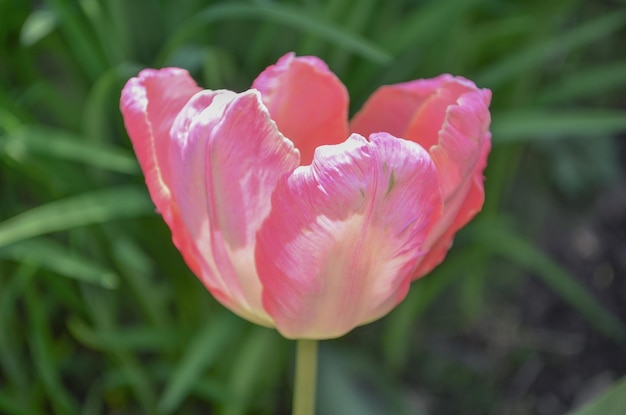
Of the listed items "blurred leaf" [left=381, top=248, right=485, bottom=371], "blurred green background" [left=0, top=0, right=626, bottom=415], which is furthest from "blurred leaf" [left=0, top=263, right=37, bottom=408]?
"blurred leaf" [left=381, top=248, right=485, bottom=371]

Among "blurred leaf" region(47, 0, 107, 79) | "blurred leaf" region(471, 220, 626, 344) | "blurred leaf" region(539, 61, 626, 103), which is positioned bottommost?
"blurred leaf" region(471, 220, 626, 344)

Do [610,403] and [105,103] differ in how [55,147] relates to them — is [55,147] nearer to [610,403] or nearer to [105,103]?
[105,103]

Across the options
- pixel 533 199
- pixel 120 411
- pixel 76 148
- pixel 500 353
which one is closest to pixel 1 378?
pixel 120 411

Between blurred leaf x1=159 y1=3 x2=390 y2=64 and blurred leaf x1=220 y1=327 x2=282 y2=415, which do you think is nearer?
blurred leaf x1=159 y1=3 x2=390 y2=64

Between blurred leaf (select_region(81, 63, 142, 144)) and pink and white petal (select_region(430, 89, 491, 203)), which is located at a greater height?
pink and white petal (select_region(430, 89, 491, 203))

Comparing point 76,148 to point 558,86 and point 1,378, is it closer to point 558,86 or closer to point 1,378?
point 1,378

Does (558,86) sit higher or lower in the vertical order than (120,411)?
higher

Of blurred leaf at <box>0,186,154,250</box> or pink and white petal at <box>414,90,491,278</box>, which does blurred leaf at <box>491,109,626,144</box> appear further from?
pink and white petal at <box>414,90,491,278</box>

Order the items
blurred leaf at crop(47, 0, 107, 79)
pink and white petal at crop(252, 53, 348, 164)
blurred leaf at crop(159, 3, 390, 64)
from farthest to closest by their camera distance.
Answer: blurred leaf at crop(47, 0, 107, 79) → blurred leaf at crop(159, 3, 390, 64) → pink and white petal at crop(252, 53, 348, 164)

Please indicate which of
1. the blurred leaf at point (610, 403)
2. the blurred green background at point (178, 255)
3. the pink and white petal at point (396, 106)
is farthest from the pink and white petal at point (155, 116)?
the blurred green background at point (178, 255)

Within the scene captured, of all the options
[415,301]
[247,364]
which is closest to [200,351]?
[247,364]
